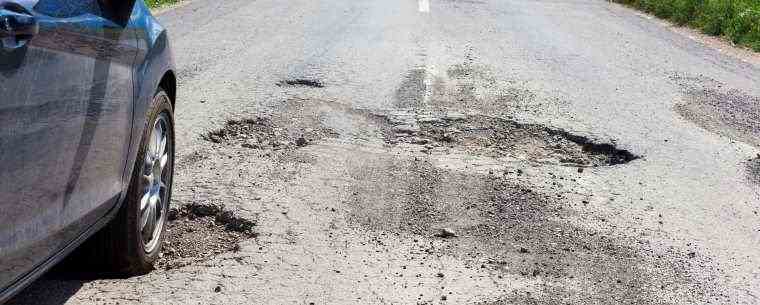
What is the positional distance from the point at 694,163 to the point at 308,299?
3.96m

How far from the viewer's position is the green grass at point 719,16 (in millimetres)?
16375

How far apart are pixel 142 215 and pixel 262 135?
9.59 ft

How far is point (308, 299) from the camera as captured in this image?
4180 millimetres

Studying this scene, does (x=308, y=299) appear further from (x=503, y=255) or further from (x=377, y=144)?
(x=377, y=144)

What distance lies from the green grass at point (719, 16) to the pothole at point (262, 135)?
399 inches

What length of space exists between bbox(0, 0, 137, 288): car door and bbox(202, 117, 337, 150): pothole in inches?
115

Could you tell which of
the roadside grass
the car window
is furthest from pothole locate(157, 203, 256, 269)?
the roadside grass

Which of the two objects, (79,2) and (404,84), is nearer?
(79,2)

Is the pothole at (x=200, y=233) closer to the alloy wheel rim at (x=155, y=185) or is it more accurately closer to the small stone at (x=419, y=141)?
the alloy wheel rim at (x=155, y=185)

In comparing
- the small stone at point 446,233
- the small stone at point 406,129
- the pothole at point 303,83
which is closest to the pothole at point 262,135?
the small stone at point 406,129

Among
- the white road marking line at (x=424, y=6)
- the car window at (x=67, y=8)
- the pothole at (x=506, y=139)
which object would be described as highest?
the car window at (x=67, y=8)

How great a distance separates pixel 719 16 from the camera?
57.1 feet

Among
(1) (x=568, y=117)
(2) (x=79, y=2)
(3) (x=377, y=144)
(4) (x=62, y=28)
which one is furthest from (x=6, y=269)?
(1) (x=568, y=117)

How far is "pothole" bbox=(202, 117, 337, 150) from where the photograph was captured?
6891 millimetres
